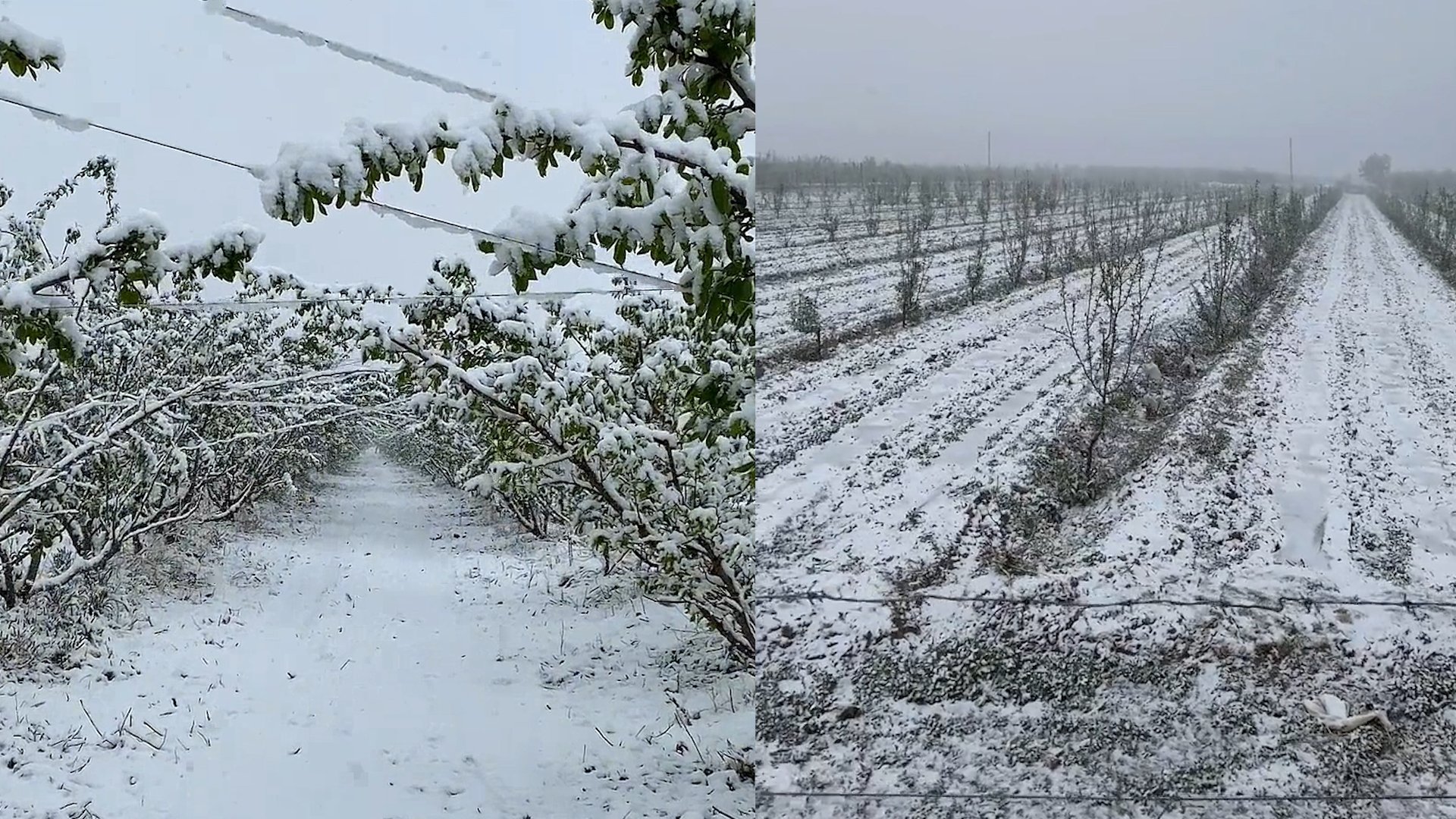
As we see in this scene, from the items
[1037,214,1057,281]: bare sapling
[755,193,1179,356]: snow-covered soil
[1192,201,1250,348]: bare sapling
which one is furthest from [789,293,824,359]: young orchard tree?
[1192,201,1250,348]: bare sapling

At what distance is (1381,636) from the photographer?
1.18 m

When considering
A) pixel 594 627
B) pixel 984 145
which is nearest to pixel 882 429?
pixel 984 145

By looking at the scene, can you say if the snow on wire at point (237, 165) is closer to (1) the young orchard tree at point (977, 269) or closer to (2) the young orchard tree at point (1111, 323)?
(1) the young orchard tree at point (977, 269)

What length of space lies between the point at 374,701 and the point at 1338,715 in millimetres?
1425

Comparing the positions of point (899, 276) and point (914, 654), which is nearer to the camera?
point (914, 654)

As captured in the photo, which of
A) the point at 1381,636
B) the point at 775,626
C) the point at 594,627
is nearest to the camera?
the point at 1381,636

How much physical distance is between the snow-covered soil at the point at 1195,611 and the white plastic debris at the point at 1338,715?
11 mm

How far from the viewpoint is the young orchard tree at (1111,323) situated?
4.18 feet

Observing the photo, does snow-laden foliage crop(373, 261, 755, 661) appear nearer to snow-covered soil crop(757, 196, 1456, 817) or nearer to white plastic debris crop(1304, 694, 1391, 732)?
snow-covered soil crop(757, 196, 1456, 817)

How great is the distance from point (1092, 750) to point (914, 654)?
0.25 metres

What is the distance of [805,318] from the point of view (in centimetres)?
132

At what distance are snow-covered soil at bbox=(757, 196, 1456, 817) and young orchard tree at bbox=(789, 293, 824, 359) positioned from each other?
4.5 inches

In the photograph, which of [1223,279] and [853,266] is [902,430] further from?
[1223,279]

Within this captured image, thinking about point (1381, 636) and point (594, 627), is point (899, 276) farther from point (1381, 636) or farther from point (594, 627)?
point (594, 627)
